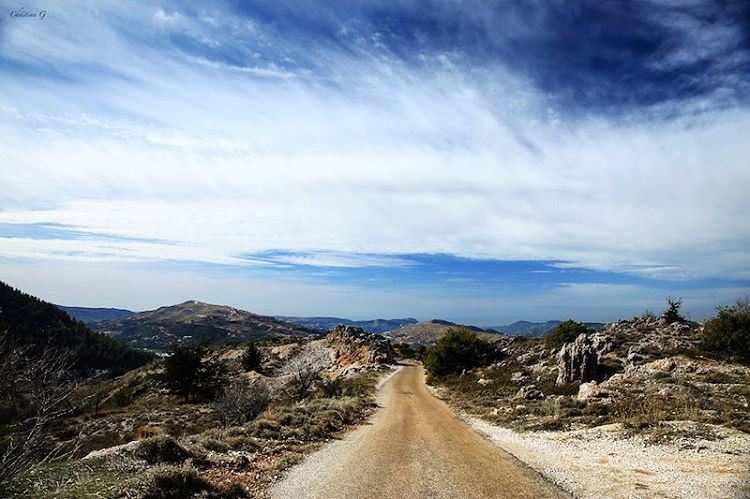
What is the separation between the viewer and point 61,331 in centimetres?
13475

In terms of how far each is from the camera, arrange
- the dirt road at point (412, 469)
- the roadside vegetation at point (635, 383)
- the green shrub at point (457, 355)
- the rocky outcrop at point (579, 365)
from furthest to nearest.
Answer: the green shrub at point (457, 355)
the rocky outcrop at point (579, 365)
the roadside vegetation at point (635, 383)
the dirt road at point (412, 469)

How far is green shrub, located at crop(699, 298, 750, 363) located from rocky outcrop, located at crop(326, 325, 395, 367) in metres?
44.6

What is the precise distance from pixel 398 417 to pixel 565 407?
9214mm

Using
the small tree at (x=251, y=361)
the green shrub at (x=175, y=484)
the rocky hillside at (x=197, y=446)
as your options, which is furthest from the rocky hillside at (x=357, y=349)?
the green shrub at (x=175, y=484)

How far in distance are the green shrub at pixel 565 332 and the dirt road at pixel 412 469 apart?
3567 cm

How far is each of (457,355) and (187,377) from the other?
1261 inches

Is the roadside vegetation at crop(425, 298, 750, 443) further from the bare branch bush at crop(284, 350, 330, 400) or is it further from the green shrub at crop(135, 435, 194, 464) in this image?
the green shrub at crop(135, 435, 194, 464)

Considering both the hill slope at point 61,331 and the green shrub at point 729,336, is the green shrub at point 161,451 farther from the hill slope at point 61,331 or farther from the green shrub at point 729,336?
the hill slope at point 61,331

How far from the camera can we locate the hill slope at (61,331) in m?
129

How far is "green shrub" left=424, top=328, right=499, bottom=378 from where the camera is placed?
49312mm

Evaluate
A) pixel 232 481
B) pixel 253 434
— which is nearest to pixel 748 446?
pixel 232 481

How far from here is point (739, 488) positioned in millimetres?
9344

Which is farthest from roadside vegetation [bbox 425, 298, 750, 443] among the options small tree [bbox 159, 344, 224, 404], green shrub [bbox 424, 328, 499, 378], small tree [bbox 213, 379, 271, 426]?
small tree [bbox 159, 344, 224, 404]

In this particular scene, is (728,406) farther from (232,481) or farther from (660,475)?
(232,481)
